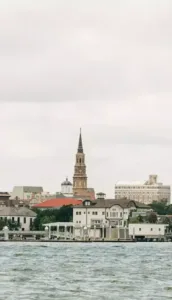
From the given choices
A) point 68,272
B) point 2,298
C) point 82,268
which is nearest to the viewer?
point 2,298

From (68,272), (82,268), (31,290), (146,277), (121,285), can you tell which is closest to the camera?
(31,290)

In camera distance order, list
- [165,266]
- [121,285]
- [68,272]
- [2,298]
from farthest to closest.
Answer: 1. [165,266]
2. [68,272]
3. [121,285]
4. [2,298]

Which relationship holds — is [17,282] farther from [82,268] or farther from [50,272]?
[82,268]

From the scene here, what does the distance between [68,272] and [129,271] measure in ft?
16.8

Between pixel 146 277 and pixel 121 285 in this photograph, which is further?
pixel 146 277

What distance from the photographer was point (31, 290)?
63.2 metres

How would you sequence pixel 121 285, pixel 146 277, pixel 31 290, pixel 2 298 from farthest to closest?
pixel 146 277, pixel 121 285, pixel 31 290, pixel 2 298

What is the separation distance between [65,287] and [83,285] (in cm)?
150

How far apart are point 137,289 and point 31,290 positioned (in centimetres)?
543

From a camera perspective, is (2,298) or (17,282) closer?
(2,298)

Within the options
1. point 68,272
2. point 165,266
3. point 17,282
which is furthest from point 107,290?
point 165,266

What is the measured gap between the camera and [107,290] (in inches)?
2515

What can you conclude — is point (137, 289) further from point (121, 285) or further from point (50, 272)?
point (50, 272)

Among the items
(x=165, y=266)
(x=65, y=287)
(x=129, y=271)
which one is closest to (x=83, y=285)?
(x=65, y=287)
